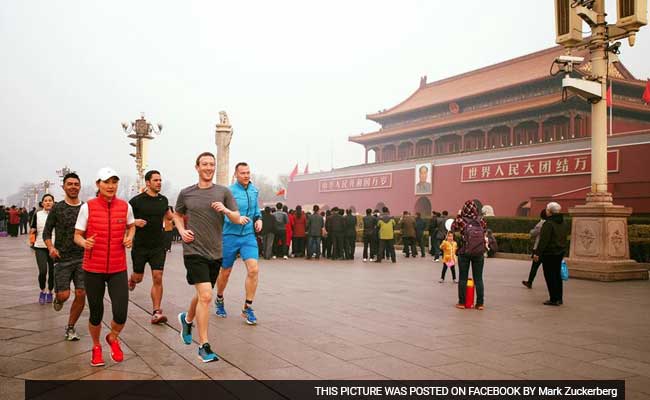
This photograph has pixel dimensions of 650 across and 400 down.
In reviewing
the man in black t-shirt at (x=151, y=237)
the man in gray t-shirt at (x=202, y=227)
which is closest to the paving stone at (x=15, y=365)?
the man in gray t-shirt at (x=202, y=227)

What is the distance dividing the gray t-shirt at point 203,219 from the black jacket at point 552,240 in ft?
14.2

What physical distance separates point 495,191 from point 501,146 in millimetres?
3375

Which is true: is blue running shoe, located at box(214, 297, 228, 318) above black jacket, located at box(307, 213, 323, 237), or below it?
below

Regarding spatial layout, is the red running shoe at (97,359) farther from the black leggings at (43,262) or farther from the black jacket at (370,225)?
the black jacket at (370,225)

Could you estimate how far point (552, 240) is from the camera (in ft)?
21.1

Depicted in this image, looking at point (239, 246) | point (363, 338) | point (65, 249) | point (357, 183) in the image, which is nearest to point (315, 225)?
point (239, 246)

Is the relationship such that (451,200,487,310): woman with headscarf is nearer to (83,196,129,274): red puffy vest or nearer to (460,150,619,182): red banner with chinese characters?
(83,196,129,274): red puffy vest

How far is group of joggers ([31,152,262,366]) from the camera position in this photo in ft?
11.8

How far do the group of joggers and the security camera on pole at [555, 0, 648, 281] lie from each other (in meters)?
6.57

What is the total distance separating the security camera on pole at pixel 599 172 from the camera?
347 inches

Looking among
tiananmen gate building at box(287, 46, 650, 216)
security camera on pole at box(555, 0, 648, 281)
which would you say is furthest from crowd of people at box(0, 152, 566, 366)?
tiananmen gate building at box(287, 46, 650, 216)

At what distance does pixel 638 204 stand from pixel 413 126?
1621 centimetres

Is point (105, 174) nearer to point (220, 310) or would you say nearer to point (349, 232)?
point (220, 310)

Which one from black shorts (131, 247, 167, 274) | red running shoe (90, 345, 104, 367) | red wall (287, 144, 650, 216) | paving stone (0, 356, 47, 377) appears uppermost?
red wall (287, 144, 650, 216)
